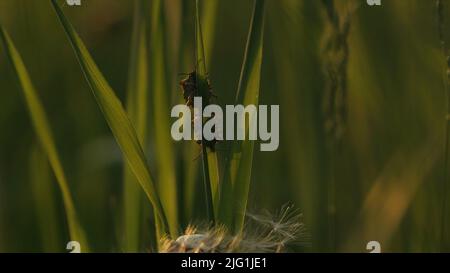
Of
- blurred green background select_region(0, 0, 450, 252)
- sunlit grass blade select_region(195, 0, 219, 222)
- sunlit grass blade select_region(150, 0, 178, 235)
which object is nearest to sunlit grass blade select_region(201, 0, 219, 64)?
blurred green background select_region(0, 0, 450, 252)

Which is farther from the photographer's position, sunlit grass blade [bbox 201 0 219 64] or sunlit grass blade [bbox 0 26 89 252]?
sunlit grass blade [bbox 201 0 219 64]

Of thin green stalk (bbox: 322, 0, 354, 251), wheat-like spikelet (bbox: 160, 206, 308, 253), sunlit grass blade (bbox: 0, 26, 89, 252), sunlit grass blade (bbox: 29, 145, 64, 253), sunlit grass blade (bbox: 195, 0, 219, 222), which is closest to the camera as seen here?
wheat-like spikelet (bbox: 160, 206, 308, 253)

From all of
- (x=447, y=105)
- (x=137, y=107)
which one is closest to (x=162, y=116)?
(x=137, y=107)

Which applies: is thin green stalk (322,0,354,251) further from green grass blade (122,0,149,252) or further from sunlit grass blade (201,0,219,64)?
green grass blade (122,0,149,252)

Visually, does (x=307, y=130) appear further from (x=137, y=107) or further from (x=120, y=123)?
(x=120, y=123)

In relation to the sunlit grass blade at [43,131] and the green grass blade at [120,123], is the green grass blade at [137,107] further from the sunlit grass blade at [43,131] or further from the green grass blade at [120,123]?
the green grass blade at [120,123]

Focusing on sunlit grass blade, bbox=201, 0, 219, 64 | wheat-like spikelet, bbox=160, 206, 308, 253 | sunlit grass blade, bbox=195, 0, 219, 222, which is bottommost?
wheat-like spikelet, bbox=160, 206, 308, 253
